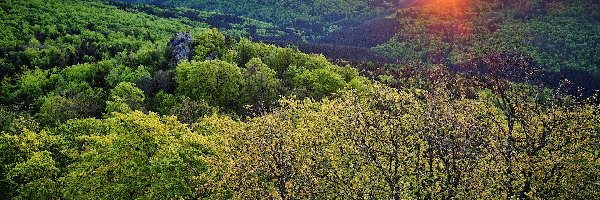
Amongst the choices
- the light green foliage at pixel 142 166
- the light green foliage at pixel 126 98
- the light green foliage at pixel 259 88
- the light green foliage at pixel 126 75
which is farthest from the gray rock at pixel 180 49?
the light green foliage at pixel 142 166

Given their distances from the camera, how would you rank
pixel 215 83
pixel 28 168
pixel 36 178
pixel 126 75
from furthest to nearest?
pixel 126 75
pixel 215 83
pixel 36 178
pixel 28 168

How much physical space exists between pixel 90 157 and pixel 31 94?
316 feet

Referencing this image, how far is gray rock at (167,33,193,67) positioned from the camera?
140 meters

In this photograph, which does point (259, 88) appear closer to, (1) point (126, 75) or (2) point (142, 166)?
(1) point (126, 75)

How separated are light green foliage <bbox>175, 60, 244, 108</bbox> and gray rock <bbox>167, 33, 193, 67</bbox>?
28266 mm

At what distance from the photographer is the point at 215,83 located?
108750 millimetres

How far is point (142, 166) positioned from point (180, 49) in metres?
92.5

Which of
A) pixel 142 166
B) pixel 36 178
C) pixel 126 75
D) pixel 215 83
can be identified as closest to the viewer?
pixel 142 166

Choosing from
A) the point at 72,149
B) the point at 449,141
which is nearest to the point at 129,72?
the point at 72,149

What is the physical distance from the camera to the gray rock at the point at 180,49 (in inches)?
5497

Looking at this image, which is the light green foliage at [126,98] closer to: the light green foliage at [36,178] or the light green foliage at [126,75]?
the light green foliage at [126,75]

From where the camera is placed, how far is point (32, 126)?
80938mm

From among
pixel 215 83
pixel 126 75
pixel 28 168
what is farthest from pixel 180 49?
pixel 28 168

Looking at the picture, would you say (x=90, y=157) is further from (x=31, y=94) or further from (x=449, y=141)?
(x=31, y=94)
